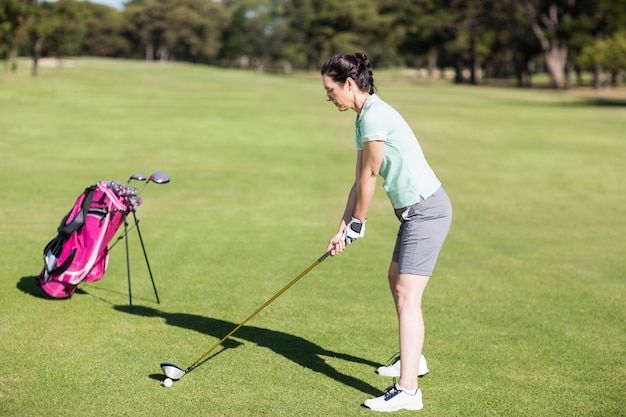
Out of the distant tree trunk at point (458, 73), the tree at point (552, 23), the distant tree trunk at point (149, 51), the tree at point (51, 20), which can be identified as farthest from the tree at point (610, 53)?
the distant tree trunk at point (149, 51)

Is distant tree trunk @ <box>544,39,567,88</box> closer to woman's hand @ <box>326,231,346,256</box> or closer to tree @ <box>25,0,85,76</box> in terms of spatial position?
tree @ <box>25,0,85,76</box>

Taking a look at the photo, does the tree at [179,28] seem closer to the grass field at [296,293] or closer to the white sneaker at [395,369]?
the grass field at [296,293]

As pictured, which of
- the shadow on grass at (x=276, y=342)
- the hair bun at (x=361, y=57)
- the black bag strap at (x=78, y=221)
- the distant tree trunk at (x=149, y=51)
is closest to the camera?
the hair bun at (x=361, y=57)

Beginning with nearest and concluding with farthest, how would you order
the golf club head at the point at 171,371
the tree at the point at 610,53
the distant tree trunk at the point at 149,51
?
1. the golf club head at the point at 171,371
2. the tree at the point at 610,53
3. the distant tree trunk at the point at 149,51

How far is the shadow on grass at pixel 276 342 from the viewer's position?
5.79 meters

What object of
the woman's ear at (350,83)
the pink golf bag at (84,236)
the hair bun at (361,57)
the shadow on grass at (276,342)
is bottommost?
the shadow on grass at (276,342)

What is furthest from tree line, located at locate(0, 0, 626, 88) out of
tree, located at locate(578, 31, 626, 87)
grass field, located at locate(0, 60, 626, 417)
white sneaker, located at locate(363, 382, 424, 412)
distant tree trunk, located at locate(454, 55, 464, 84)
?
white sneaker, located at locate(363, 382, 424, 412)

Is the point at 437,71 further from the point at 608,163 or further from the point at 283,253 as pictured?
the point at 283,253

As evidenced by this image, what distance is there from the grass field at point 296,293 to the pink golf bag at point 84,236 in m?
0.25

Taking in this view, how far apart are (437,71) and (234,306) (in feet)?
523

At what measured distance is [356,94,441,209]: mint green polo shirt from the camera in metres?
4.93

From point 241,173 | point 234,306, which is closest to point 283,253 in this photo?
point 234,306

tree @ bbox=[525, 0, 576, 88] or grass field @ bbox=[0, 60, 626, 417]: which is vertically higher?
tree @ bbox=[525, 0, 576, 88]

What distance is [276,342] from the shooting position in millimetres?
6484
